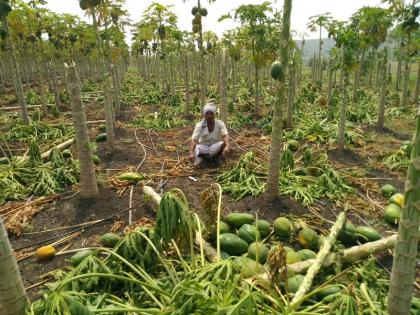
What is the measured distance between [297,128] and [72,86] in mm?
7705

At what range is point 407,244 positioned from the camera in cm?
212

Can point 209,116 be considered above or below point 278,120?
below

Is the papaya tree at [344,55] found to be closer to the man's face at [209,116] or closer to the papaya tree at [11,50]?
the man's face at [209,116]

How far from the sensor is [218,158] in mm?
7816

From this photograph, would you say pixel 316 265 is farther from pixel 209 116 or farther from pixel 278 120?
pixel 209 116

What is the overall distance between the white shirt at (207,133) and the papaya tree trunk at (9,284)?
5507mm

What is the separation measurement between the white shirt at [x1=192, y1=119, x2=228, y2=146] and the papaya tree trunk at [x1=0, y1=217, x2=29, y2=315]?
18.1 feet

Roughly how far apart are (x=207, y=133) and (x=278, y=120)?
281 centimetres

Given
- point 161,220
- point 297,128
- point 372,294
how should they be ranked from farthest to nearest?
point 297,128 → point 161,220 → point 372,294

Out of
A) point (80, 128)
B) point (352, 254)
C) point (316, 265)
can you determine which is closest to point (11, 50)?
point (80, 128)

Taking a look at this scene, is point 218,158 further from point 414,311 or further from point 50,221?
point 414,311

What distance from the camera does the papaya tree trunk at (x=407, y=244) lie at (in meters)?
2.02

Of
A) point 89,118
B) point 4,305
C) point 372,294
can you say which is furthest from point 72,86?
point 89,118

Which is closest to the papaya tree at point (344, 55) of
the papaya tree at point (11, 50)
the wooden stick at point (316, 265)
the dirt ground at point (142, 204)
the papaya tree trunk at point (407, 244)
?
the dirt ground at point (142, 204)
